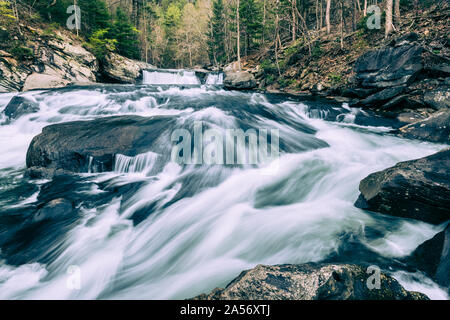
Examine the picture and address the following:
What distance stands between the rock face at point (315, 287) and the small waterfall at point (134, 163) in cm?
410

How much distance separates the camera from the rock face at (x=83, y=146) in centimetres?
544

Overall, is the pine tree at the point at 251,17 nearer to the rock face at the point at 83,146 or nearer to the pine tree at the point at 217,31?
the pine tree at the point at 217,31

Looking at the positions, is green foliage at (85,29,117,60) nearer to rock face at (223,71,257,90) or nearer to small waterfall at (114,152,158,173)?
rock face at (223,71,257,90)

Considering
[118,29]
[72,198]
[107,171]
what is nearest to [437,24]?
[107,171]

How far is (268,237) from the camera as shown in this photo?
3650mm

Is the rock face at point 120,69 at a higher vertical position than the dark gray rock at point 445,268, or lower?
higher

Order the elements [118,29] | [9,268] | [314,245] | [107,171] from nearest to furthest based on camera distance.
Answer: [9,268] → [314,245] → [107,171] → [118,29]

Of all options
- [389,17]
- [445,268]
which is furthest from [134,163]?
[389,17]

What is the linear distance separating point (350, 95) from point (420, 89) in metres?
3.14

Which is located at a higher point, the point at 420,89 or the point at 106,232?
the point at 420,89

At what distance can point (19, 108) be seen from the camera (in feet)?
30.2

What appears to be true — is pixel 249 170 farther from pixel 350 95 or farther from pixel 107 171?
pixel 350 95

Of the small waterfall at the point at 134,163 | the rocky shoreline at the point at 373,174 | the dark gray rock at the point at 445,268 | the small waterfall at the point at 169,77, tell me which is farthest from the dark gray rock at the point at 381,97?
the small waterfall at the point at 169,77

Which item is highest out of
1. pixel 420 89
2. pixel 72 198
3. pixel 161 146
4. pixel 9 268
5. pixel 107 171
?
pixel 420 89
